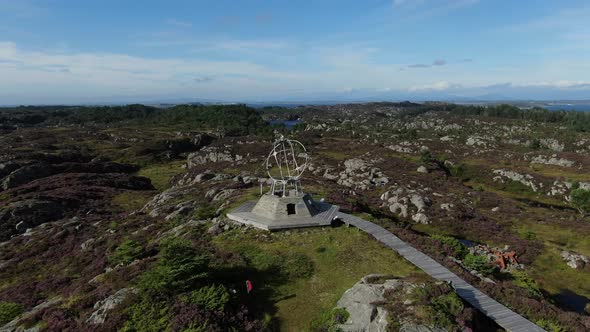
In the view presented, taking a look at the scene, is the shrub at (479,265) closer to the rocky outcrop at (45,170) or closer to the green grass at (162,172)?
the green grass at (162,172)

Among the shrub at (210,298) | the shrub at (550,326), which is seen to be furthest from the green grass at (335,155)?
the shrub at (210,298)

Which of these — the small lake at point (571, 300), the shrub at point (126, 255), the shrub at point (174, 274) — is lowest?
the small lake at point (571, 300)

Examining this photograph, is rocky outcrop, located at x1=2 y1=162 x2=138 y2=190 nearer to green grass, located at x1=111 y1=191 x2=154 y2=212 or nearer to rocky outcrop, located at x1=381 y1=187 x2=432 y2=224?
green grass, located at x1=111 y1=191 x2=154 y2=212

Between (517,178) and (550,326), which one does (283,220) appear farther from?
(517,178)

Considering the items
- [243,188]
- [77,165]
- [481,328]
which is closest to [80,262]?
[243,188]

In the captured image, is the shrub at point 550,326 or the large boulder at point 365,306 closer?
the large boulder at point 365,306

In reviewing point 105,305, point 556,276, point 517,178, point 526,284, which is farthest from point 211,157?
point 526,284
